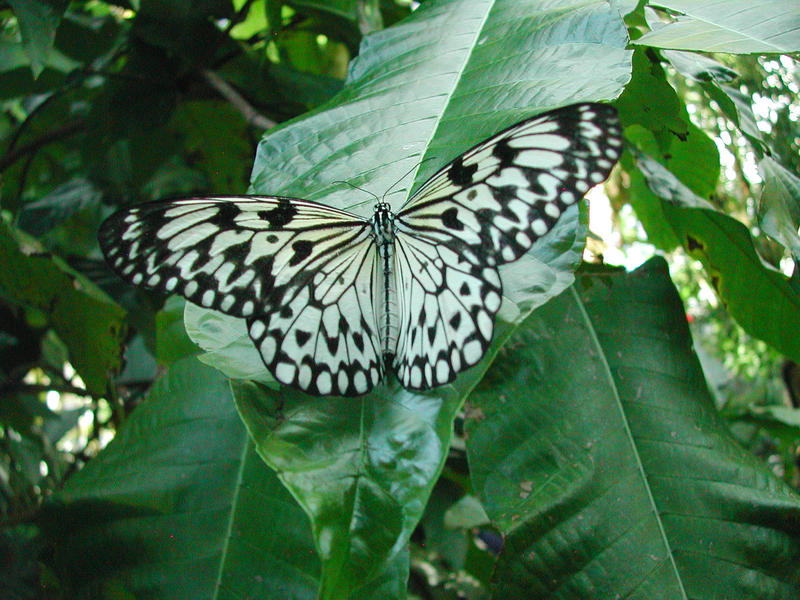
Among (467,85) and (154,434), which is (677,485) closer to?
(467,85)

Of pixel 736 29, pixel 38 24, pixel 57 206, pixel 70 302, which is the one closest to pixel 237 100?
pixel 38 24

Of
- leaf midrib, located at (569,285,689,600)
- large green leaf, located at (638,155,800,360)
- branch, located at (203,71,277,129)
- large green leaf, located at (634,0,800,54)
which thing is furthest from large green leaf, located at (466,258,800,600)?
branch, located at (203,71,277,129)

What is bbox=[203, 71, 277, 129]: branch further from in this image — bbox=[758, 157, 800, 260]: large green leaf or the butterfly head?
bbox=[758, 157, 800, 260]: large green leaf

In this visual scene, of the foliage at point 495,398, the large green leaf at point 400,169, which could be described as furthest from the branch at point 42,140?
the large green leaf at point 400,169


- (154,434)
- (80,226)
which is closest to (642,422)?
(154,434)

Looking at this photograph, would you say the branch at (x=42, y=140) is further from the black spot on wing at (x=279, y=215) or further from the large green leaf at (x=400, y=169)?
the black spot on wing at (x=279, y=215)

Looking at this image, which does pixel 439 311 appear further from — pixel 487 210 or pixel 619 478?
pixel 619 478
